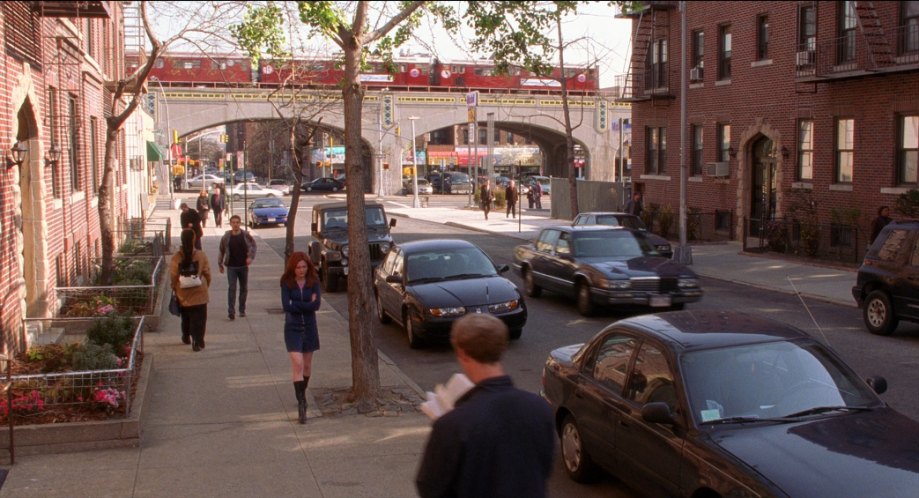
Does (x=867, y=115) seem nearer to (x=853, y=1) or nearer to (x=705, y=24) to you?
(x=853, y=1)

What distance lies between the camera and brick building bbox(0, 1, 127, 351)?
10.9 metres

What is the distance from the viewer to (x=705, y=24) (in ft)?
103

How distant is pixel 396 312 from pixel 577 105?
5803 centimetres

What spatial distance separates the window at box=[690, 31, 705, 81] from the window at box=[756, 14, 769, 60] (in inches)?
124

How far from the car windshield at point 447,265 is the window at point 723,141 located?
18.2 meters

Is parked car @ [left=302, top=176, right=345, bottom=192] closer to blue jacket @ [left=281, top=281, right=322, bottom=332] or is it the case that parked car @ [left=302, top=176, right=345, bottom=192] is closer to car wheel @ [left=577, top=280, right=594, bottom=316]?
car wheel @ [left=577, top=280, right=594, bottom=316]

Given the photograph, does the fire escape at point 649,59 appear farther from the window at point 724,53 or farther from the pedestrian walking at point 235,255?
the pedestrian walking at point 235,255

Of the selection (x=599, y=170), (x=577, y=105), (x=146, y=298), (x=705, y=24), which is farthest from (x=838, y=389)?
(x=599, y=170)

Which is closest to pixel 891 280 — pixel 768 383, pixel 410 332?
pixel 410 332

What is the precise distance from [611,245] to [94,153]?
1216 centimetres

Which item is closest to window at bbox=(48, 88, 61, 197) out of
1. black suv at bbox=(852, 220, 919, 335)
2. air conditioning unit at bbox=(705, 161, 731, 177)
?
black suv at bbox=(852, 220, 919, 335)

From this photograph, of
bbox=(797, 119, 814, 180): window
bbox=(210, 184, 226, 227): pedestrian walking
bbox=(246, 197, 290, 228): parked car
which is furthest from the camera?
bbox=(246, 197, 290, 228): parked car

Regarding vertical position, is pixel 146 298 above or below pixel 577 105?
below

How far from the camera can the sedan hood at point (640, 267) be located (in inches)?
619
